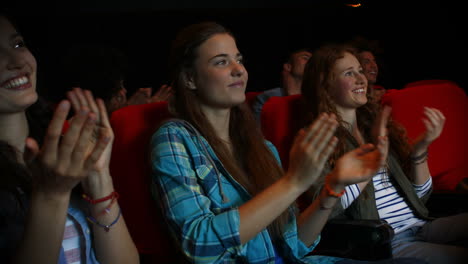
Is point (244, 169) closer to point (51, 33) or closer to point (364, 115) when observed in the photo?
point (364, 115)

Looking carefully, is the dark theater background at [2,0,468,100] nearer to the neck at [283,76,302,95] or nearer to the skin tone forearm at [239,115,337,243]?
the neck at [283,76,302,95]

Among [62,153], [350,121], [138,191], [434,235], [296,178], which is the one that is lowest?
[434,235]

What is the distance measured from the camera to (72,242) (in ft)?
3.41

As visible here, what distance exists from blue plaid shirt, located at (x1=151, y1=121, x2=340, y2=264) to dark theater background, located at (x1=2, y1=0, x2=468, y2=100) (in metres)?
1.22

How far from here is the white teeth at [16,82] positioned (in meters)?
0.96

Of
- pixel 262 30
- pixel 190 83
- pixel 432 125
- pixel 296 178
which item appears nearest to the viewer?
pixel 296 178

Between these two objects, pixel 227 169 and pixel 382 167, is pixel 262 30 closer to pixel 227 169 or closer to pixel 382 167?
pixel 382 167

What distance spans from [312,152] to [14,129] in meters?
0.67

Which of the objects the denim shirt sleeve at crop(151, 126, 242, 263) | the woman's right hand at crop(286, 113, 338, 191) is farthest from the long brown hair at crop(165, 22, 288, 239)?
the woman's right hand at crop(286, 113, 338, 191)

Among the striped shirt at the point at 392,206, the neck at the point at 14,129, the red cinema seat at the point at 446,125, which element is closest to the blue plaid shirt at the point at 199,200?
the neck at the point at 14,129

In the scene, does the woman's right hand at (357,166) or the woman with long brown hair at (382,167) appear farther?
the woman with long brown hair at (382,167)

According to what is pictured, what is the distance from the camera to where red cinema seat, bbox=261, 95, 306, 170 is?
179 cm

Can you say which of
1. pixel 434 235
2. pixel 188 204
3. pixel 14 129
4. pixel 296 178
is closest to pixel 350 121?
pixel 434 235

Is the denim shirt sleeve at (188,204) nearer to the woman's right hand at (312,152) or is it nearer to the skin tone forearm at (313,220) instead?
the woman's right hand at (312,152)
